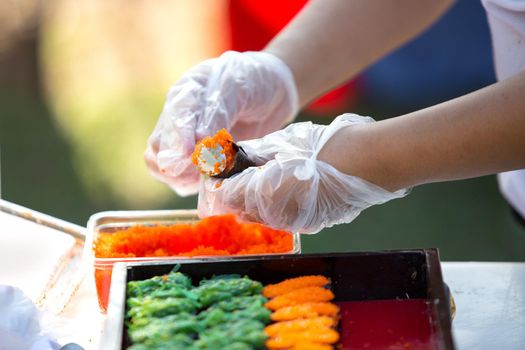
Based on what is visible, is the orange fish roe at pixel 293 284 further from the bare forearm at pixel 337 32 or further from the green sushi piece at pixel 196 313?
the bare forearm at pixel 337 32

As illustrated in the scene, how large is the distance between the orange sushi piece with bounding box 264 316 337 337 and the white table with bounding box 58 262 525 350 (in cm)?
31

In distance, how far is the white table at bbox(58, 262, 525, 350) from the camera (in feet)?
4.75

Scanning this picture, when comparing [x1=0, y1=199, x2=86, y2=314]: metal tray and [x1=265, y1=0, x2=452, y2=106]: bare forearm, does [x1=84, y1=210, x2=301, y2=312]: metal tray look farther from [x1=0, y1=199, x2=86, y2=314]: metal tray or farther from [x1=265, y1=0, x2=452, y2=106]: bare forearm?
[x1=265, y1=0, x2=452, y2=106]: bare forearm

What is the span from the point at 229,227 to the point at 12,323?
551 millimetres

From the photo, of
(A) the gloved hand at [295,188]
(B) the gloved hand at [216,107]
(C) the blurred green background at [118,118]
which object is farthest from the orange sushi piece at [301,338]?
(C) the blurred green background at [118,118]

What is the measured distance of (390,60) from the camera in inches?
174

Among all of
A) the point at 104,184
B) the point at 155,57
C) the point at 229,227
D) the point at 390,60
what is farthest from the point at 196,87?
the point at 155,57

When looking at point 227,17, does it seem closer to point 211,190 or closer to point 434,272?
point 211,190

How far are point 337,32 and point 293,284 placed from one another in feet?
2.80

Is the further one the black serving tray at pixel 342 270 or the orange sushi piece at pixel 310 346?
the black serving tray at pixel 342 270

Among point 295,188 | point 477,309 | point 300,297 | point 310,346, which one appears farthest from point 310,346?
point 477,309

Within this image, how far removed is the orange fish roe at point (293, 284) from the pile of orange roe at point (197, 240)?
346 mm

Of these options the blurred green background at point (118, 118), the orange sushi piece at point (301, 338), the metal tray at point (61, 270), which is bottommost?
the orange sushi piece at point (301, 338)

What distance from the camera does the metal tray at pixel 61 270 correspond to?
1580 millimetres
